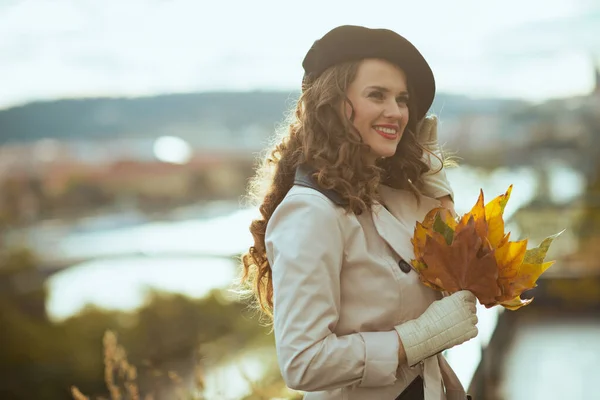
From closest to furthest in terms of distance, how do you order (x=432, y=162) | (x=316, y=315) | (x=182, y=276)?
(x=316, y=315) → (x=432, y=162) → (x=182, y=276)

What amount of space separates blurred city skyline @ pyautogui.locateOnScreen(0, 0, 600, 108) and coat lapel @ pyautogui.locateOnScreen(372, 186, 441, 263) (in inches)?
11.6

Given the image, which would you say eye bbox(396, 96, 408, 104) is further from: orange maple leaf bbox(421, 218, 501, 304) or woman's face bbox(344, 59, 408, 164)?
orange maple leaf bbox(421, 218, 501, 304)

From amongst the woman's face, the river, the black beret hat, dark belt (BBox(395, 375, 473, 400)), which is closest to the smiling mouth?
the woman's face

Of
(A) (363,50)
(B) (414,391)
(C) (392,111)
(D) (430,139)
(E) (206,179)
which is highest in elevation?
(A) (363,50)

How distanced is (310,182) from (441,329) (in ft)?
1.21

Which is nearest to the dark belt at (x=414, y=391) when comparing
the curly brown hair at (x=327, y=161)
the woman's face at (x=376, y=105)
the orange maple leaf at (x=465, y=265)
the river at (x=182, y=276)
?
the orange maple leaf at (x=465, y=265)

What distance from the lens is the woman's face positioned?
151 cm

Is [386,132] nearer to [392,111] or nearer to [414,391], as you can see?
[392,111]

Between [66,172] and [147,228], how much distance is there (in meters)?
7.74

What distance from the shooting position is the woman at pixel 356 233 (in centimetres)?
136

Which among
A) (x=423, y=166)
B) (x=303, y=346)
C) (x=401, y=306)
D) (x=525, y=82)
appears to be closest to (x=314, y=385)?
(x=303, y=346)

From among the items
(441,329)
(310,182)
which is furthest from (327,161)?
(441,329)

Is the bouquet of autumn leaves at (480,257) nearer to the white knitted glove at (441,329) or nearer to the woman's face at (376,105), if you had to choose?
the white knitted glove at (441,329)

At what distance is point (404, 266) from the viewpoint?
1470 mm
